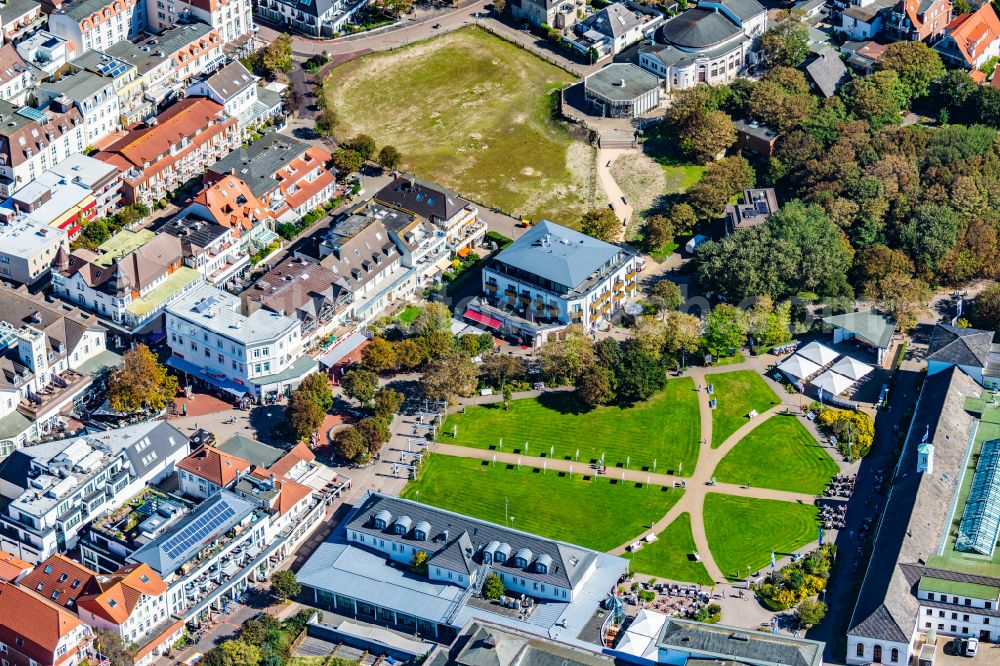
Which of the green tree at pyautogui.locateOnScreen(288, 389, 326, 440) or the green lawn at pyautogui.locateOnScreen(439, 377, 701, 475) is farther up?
the green tree at pyautogui.locateOnScreen(288, 389, 326, 440)

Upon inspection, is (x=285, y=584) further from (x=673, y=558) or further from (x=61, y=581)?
(x=673, y=558)

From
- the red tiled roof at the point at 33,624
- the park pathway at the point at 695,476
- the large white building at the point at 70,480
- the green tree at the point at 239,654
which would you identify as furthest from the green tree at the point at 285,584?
the park pathway at the point at 695,476

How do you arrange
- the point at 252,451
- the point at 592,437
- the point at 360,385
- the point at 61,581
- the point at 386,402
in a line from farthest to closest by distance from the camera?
the point at 592,437
the point at 360,385
the point at 386,402
the point at 252,451
the point at 61,581

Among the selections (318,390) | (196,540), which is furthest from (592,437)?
(196,540)

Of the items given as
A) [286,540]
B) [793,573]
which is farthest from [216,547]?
[793,573]

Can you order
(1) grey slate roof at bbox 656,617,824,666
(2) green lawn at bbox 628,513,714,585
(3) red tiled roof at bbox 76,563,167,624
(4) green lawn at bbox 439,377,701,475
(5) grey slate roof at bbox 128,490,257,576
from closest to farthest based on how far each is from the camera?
1. (1) grey slate roof at bbox 656,617,824,666
2. (3) red tiled roof at bbox 76,563,167,624
3. (5) grey slate roof at bbox 128,490,257,576
4. (2) green lawn at bbox 628,513,714,585
5. (4) green lawn at bbox 439,377,701,475

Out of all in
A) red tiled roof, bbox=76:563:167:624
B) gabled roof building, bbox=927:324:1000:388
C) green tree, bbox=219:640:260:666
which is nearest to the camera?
green tree, bbox=219:640:260:666

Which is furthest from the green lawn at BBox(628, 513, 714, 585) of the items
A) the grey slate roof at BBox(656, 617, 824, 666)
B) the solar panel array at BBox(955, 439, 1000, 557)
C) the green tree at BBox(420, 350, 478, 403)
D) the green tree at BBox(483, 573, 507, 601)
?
the green tree at BBox(420, 350, 478, 403)

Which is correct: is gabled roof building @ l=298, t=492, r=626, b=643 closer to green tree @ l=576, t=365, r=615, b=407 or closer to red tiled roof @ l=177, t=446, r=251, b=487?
red tiled roof @ l=177, t=446, r=251, b=487
